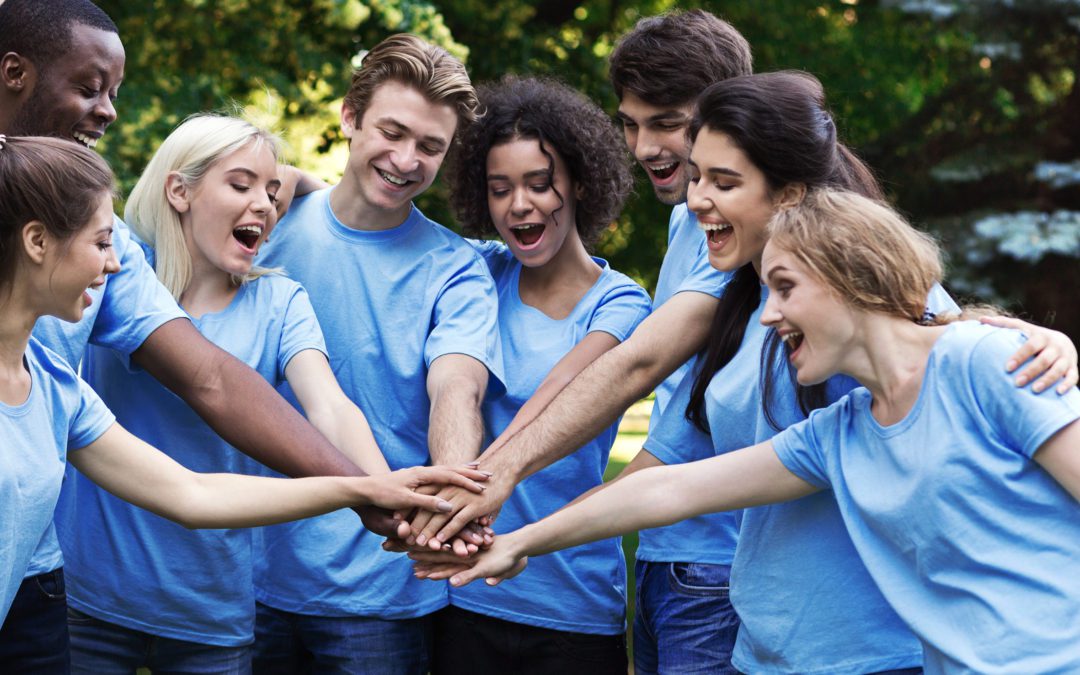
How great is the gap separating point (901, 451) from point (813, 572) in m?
0.44

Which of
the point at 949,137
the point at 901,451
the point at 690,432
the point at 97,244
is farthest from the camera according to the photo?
the point at 949,137

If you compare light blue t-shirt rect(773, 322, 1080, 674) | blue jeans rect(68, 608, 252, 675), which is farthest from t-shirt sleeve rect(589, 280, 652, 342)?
blue jeans rect(68, 608, 252, 675)

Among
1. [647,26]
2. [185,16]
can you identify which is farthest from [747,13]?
[647,26]

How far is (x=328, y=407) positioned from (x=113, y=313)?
0.68 meters

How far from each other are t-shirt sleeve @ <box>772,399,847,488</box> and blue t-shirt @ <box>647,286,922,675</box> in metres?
0.12

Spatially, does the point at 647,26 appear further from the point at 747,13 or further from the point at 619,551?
the point at 747,13

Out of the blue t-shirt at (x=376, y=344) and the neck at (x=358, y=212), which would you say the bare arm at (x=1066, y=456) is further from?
the neck at (x=358, y=212)

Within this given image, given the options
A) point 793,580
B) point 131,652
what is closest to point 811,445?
point 793,580

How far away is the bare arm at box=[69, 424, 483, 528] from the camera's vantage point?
3113 millimetres

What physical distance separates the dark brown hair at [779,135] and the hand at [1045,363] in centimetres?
66

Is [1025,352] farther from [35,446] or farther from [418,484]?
[35,446]

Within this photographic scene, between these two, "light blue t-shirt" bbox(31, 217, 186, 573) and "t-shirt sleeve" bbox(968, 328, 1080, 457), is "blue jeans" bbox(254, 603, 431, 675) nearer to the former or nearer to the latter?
"light blue t-shirt" bbox(31, 217, 186, 573)

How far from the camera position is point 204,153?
12.5ft

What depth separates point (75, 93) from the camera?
12.4 ft
